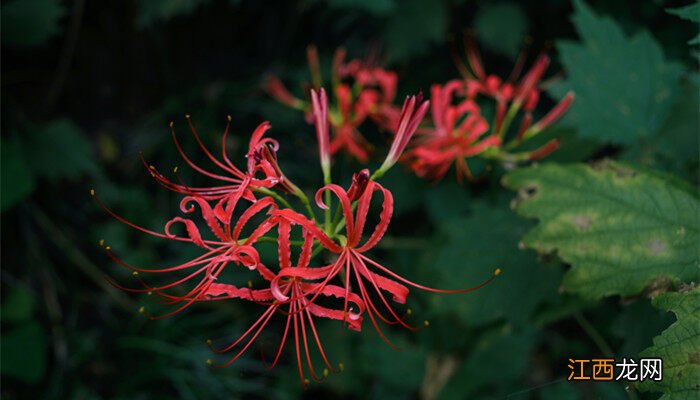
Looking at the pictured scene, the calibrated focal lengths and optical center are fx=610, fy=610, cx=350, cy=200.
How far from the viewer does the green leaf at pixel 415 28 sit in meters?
2.12

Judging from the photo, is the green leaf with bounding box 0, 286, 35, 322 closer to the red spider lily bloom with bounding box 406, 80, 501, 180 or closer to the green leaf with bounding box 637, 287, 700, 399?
the red spider lily bloom with bounding box 406, 80, 501, 180

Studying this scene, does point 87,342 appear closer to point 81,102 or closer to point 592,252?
point 81,102

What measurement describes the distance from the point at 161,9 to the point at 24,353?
4.46 ft

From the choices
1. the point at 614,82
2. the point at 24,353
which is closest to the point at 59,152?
the point at 24,353

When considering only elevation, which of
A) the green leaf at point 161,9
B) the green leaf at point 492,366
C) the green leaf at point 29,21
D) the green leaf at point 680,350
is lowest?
the green leaf at point 492,366

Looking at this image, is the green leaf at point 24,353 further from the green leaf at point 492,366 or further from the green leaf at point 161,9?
the green leaf at point 492,366

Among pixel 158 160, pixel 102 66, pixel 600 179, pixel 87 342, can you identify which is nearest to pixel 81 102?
pixel 102 66

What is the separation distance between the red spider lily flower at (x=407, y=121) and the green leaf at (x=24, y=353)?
1828 millimetres

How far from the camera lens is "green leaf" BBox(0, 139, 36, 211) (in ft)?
6.78

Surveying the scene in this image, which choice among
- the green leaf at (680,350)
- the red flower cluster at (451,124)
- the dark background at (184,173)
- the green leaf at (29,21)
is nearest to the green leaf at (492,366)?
the dark background at (184,173)

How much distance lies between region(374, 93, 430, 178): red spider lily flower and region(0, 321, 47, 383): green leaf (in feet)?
6.00

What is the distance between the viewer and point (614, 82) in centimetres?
163

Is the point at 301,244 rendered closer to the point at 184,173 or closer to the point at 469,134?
the point at 469,134

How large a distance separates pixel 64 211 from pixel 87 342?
552mm
